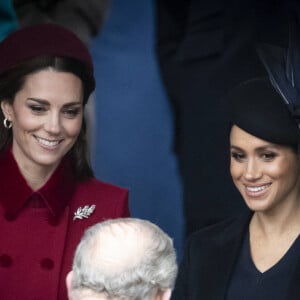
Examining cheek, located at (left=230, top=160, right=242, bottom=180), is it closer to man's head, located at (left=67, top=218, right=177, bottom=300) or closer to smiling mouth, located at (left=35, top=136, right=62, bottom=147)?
smiling mouth, located at (left=35, top=136, right=62, bottom=147)

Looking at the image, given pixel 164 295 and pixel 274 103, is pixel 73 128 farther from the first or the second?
pixel 164 295

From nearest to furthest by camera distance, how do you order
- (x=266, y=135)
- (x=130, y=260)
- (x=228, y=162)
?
(x=130, y=260), (x=266, y=135), (x=228, y=162)

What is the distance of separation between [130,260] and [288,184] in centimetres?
96

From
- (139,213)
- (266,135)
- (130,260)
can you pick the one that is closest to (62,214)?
(139,213)

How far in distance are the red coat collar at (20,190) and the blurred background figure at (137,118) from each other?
37 cm

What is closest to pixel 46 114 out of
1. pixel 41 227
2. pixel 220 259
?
pixel 41 227

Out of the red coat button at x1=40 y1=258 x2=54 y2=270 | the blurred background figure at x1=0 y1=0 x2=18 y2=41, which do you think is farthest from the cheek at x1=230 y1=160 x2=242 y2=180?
the blurred background figure at x1=0 y1=0 x2=18 y2=41

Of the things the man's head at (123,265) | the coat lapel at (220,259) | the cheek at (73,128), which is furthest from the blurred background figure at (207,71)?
the man's head at (123,265)

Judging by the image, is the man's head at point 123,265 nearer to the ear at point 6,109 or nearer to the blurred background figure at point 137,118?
the ear at point 6,109

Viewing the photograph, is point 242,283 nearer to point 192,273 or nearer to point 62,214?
point 192,273

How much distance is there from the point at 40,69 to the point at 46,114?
0.15 meters

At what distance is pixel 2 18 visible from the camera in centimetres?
384

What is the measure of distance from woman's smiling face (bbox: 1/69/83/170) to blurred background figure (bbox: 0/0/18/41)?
41 centimetres

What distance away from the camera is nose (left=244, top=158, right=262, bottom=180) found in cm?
342
